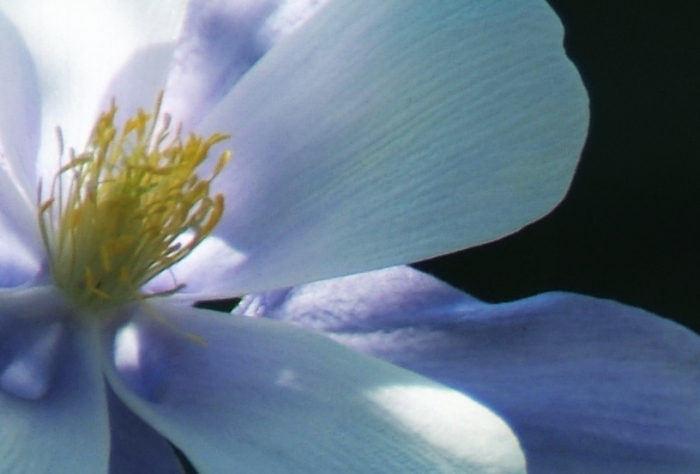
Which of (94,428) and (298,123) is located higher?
(298,123)

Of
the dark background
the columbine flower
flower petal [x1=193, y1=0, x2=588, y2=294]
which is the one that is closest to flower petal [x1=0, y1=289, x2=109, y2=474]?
the columbine flower

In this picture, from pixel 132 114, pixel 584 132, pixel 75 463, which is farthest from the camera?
pixel 132 114

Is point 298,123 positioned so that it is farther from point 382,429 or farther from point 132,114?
point 382,429

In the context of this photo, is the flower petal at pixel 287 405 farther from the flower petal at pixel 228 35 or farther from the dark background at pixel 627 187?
the dark background at pixel 627 187

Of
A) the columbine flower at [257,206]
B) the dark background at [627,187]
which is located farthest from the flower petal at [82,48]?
the dark background at [627,187]

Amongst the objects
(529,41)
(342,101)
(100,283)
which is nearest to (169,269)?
(100,283)

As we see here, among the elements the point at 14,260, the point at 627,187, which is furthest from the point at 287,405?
the point at 627,187

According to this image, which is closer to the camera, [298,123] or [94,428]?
[94,428]

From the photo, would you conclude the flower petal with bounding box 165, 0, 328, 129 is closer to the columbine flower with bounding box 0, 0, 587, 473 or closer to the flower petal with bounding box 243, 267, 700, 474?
the columbine flower with bounding box 0, 0, 587, 473

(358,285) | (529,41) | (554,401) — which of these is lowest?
(554,401)
